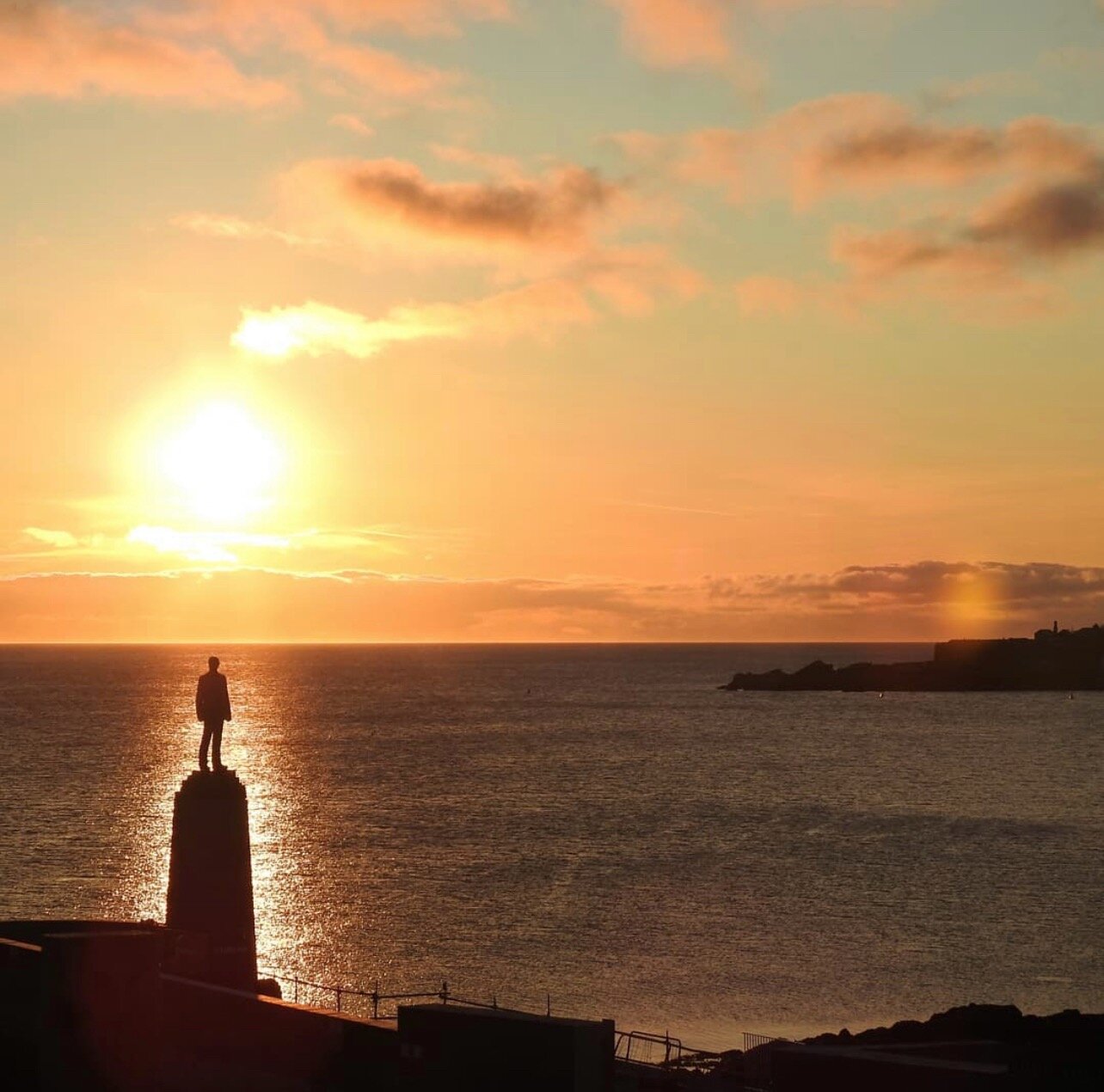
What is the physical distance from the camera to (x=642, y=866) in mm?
66500

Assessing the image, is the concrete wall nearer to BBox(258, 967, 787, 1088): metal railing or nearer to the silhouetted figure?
the silhouetted figure

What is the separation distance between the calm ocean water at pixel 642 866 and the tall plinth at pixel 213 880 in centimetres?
2360

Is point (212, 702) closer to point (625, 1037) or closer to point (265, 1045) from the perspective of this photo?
point (265, 1045)

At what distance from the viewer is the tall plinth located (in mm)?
17641

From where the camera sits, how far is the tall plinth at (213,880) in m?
17.6

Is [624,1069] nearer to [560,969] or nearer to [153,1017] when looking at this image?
[153,1017]

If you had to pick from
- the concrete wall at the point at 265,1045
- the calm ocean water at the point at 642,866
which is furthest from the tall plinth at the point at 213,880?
the calm ocean water at the point at 642,866

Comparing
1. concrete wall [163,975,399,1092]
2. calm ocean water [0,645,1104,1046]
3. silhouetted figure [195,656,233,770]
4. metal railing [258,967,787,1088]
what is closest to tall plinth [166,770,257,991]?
silhouetted figure [195,656,233,770]

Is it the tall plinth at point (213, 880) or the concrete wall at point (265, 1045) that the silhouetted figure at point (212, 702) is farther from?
the concrete wall at point (265, 1045)

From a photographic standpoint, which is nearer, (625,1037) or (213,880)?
(213,880)

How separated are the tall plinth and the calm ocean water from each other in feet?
77.4

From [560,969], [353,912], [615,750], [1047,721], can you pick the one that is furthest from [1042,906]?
[1047,721]

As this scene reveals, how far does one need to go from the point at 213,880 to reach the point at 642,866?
50234 millimetres

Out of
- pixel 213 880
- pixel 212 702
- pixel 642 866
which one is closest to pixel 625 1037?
pixel 212 702
